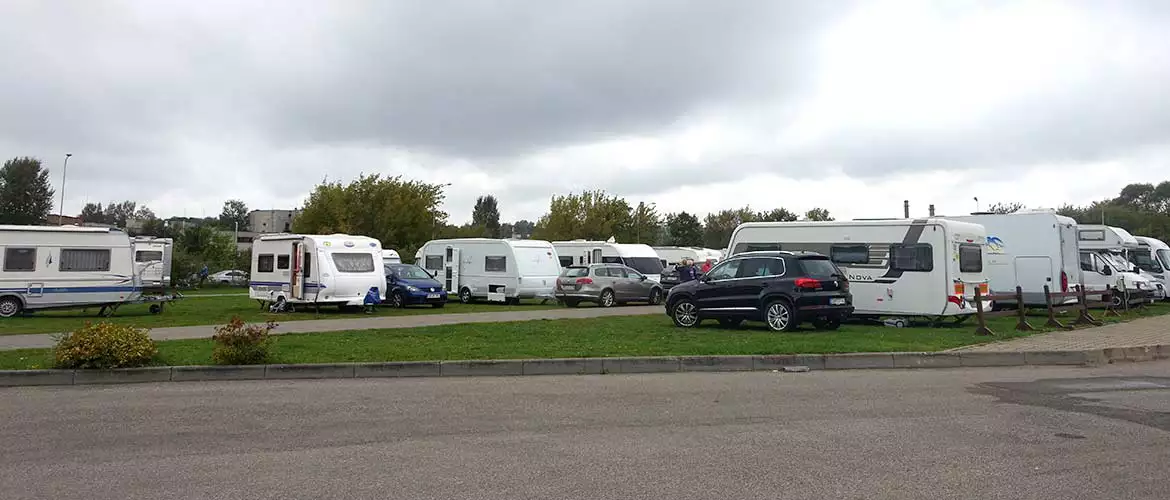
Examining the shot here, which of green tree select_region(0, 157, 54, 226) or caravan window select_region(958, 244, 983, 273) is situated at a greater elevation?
green tree select_region(0, 157, 54, 226)

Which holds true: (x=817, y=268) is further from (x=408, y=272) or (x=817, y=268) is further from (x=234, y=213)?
(x=234, y=213)

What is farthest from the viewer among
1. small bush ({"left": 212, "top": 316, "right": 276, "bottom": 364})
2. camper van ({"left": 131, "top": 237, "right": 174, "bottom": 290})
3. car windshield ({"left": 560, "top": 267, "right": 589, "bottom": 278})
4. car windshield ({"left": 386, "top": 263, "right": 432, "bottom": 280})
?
camper van ({"left": 131, "top": 237, "right": 174, "bottom": 290})

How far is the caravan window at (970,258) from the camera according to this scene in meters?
17.3

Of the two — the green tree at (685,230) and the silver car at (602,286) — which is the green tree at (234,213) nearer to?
the green tree at (685,230)

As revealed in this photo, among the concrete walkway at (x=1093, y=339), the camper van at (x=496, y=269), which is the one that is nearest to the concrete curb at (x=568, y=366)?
the concrete walkway at (x=1093, y=339)

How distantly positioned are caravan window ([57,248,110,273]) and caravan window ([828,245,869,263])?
19.7 meters

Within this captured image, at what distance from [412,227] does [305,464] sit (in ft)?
149

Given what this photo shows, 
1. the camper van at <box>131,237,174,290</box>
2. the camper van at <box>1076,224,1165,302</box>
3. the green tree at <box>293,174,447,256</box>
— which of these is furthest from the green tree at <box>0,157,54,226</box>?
the camper van at <box>1076,224,1165,302</box>

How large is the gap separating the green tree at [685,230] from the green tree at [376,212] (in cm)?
2820

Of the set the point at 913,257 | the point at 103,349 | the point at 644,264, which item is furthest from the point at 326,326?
the point at 644,264

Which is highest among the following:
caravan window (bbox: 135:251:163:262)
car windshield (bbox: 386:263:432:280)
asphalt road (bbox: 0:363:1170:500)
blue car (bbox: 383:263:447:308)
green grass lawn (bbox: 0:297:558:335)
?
caravan window (bbox: 135:251:163:262)

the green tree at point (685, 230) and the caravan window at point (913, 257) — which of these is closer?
the caravan window at point (913, 257)

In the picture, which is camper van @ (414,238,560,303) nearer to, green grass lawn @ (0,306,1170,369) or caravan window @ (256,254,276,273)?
caravan window @ (256,254,276,273)

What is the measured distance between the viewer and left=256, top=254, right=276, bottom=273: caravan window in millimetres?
24203
